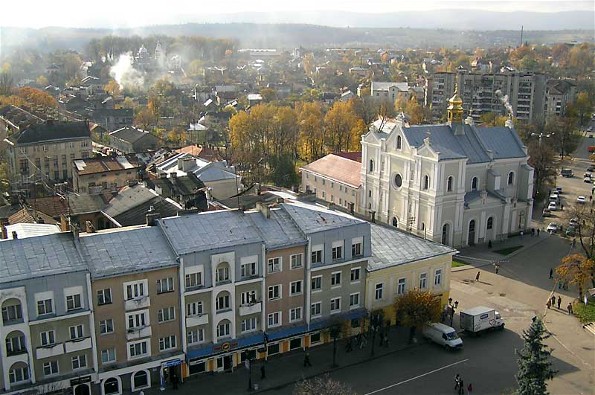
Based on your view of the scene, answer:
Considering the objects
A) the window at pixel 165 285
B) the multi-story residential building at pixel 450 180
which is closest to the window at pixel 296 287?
the window at pixel 165 285

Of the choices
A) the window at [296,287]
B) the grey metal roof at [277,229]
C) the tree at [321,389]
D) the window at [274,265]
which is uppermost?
the grey metal roof at [277,229]

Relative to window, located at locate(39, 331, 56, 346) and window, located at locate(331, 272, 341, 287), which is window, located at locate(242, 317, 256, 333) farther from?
window, located at locate(39, 331, 56, 346)

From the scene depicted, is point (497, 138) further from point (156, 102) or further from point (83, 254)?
point (156, 102)

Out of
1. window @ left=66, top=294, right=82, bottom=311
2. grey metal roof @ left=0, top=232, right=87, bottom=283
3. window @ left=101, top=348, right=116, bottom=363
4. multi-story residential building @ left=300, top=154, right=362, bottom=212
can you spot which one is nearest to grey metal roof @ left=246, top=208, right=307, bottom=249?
window @ left=101, top=348, right=116, bottom=363

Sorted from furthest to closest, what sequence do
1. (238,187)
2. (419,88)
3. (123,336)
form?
(419,88), (238,187), (123,336)

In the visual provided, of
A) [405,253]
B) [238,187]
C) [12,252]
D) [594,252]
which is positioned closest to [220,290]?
[12,252]

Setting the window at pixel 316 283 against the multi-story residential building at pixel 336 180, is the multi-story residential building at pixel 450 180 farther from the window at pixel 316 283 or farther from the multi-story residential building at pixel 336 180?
the window at pixel 316 283

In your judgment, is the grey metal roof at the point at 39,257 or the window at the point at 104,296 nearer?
the grey metal roof at the point at 39,257
